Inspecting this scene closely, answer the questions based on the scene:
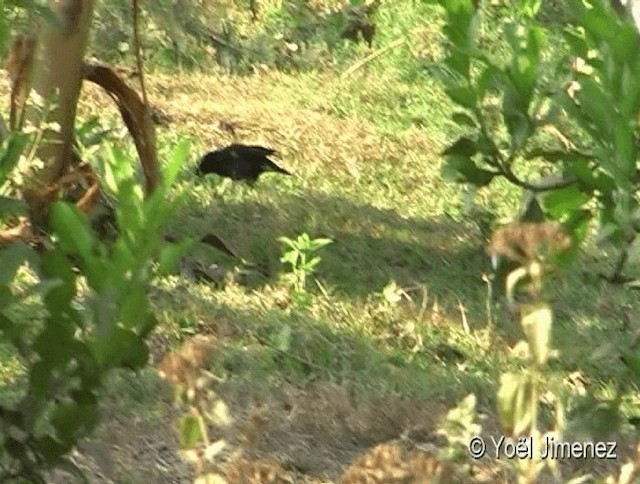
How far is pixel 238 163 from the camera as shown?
4.93 m

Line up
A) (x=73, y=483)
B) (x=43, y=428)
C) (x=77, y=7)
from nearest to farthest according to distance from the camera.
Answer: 1. (x=43, y=428)
2. (x=73, y=483)
3. (x=77, y=7)

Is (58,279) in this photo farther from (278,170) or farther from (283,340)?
(278,170)

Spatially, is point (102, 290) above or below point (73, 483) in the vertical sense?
above

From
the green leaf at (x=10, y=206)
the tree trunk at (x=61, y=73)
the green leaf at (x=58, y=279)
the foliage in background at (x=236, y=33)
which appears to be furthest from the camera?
the foliage in background at (x=236, y=33)

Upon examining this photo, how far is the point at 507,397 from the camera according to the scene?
148cm

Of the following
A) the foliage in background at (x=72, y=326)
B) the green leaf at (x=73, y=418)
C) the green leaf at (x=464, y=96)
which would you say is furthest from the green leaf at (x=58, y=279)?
the green leaf at (x=464, y=96)

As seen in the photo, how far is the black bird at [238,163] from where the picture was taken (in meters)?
4.89

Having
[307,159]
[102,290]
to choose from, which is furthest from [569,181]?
[307,159]

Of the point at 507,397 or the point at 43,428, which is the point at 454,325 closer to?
the point at 43,428

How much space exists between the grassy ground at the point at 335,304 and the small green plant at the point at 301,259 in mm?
41

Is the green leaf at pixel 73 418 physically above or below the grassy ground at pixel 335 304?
above

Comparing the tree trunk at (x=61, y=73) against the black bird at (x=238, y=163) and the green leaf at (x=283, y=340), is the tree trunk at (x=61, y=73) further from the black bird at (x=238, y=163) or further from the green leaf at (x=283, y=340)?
the black bird at (x=238, y=163)

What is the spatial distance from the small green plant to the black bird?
82cm

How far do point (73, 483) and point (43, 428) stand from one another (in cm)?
39
